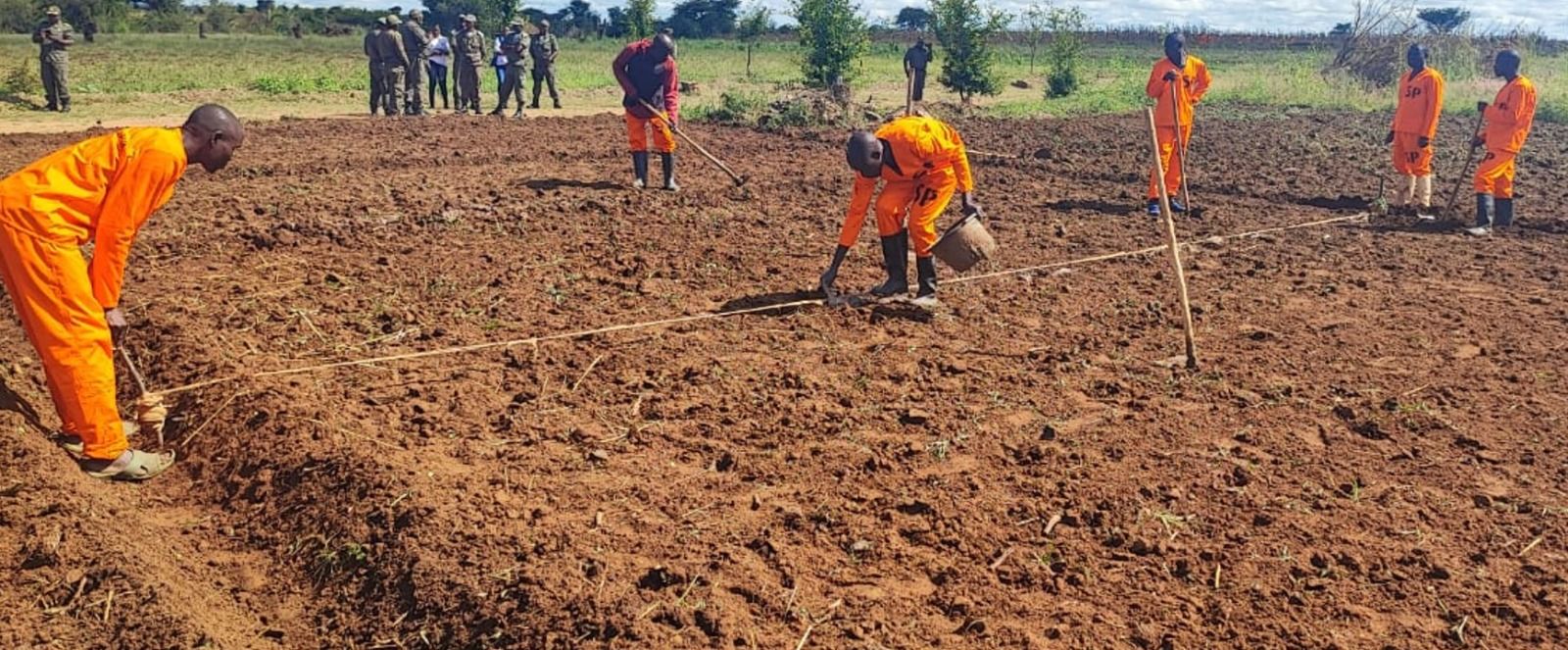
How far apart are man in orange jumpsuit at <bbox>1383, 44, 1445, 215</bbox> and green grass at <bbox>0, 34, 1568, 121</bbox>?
10569 mm

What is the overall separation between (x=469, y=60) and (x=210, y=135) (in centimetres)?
1489

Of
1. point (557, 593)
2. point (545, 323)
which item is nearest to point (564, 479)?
point (557, 593)

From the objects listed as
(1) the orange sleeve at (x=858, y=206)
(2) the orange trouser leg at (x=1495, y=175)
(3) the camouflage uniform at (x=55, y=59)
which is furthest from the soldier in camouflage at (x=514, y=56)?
(2) the orange trouser leg at (x=1495, y=175)

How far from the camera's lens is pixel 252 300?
289 inches

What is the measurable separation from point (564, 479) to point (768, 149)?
35.6 feet

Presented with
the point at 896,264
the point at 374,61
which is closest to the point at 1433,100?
the point at 896,264

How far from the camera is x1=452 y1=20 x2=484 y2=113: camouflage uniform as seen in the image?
1888cm

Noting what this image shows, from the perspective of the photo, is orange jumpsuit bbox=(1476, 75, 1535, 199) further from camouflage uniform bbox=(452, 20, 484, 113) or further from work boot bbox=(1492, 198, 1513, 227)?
camouflage uniform bbox=(452, 20, 484, 113)

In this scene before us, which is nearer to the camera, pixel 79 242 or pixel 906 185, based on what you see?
pixel 79 242

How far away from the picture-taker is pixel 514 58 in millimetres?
18719

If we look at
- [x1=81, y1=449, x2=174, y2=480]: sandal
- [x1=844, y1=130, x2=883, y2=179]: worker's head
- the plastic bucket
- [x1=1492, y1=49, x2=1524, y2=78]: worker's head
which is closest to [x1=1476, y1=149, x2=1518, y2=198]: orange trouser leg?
[x1=1492, y1=49, x2=1524, y2=78]: worker's head

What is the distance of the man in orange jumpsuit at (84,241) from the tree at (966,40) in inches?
811

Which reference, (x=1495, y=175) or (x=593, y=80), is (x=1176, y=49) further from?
(x=593, y=80)

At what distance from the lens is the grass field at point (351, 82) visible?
1955 centimetres
